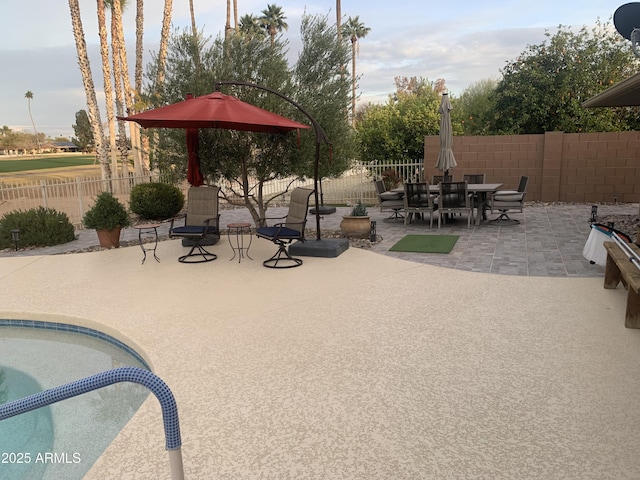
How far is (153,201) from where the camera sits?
39.8ft

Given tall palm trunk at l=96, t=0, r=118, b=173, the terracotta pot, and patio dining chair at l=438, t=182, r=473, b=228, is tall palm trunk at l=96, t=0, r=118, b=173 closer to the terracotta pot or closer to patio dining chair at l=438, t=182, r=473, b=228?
the terracotta pot

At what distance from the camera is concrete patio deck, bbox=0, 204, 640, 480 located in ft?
8.30

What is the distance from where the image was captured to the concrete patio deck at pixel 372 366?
253 cm

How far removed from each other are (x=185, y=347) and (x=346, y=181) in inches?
505

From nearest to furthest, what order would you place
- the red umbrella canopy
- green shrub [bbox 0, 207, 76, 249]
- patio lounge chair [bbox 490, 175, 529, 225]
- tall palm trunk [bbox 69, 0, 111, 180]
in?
the red umbrella canopy < green shrub [bbox 0, 207, 76, 249] < patio lounge chair [bbox 490, 175, 529, 225] < tall palm trunk [bbox 69, 0, 111, 180]

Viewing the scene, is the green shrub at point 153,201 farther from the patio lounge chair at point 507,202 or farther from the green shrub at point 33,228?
the patio lounge chair at point 507,202

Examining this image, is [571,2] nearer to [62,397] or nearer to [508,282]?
[508,282]

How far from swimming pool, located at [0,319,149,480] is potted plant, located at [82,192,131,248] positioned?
11.1ft

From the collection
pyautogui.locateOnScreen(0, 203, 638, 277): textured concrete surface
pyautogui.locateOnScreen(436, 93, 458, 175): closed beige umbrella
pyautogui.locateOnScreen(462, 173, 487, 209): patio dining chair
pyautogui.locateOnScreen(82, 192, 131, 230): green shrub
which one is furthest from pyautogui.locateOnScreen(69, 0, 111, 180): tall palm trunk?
pyautogui.locateOnScreen(462, 173, 487, 209): patio dining chair

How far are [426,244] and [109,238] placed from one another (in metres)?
5.97

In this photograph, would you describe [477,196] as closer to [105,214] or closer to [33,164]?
[105,214]

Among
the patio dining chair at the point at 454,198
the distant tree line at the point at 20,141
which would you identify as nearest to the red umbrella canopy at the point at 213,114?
the patio dining chair at the point at 454,198

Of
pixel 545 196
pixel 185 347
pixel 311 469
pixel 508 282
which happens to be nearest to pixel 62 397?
pixel 311 469

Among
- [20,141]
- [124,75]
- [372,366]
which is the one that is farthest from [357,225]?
[20,141]
